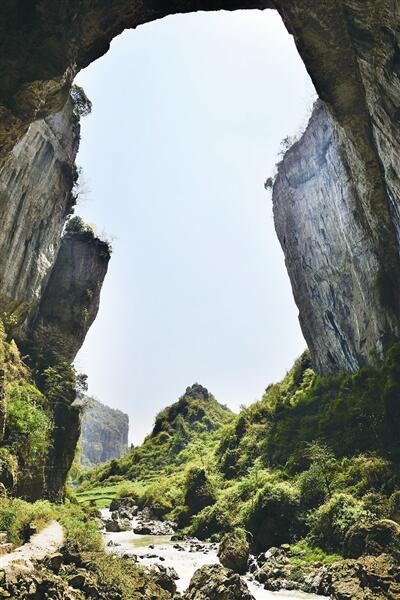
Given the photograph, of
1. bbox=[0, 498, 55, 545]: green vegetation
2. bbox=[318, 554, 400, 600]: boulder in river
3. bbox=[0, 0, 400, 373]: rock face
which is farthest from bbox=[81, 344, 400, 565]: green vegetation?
bbox=[0, 498, 55, 545]: green vegetation

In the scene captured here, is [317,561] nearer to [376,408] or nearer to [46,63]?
[376,408]

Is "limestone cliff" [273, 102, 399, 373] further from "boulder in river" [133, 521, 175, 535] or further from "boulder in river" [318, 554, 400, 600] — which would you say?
"boulder in river" [133, 521, 175, 535]

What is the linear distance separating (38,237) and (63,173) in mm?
5582

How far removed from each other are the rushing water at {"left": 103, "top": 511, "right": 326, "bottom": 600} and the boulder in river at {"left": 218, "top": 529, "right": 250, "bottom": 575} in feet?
3.17

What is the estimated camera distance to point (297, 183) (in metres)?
44.4

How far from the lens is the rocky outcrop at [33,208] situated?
2436 cm

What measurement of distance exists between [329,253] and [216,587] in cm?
3183

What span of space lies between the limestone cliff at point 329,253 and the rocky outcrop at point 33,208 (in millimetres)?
19004

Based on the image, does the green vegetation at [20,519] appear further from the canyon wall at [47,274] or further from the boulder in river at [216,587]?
the boulder in river at [216,587]

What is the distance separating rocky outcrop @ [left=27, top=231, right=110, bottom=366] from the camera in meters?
30.2

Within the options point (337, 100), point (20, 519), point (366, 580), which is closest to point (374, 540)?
point (366, 580)

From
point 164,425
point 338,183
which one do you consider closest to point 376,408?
point 338,183

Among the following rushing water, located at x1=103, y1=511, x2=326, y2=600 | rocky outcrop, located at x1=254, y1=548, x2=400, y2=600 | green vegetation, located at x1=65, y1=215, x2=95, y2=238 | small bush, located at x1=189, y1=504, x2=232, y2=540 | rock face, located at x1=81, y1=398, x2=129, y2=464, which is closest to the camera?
rocky outcrop, located at x1=254, y1=548, x2=400, y2=600

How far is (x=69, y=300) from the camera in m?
33.5
